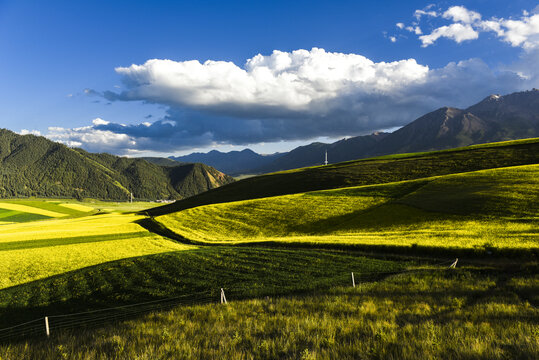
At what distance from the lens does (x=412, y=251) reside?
28.6 meters

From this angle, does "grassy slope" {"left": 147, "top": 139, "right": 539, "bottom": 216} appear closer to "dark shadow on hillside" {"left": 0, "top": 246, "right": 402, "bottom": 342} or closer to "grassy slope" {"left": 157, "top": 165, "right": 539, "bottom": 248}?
"grassy slope" {"left": 157, "top": 165, "right": 539, "bottom": 248}

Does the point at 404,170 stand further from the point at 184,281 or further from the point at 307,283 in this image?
the point at 184,281

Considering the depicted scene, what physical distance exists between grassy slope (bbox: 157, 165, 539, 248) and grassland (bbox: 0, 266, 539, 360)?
56.0ft

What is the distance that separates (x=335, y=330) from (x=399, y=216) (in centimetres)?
4214

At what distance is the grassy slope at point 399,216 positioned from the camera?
32.9 m

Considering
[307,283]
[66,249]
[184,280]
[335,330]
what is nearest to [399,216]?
[307,283]

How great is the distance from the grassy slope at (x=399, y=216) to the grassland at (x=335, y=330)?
56.0 ft

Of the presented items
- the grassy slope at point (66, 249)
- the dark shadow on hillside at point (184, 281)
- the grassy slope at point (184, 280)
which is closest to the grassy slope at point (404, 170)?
the grassy slope at point (66, 249)

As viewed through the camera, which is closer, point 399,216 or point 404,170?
point 399,216

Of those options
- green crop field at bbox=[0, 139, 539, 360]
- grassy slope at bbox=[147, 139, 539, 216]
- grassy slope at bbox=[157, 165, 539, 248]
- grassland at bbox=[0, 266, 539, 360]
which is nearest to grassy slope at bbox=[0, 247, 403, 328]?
green crop field at bbox=[0, 139, 539, 360]

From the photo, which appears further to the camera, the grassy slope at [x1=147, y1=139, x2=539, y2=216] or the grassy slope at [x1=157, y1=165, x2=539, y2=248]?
the grassy slope at [x1=147, y1=139, x2=539, y2=216]

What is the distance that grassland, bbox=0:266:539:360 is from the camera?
837cm

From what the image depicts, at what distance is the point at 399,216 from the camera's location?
1857 inches

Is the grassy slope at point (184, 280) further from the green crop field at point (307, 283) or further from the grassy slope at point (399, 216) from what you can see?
the grassy slope at point (399, 216)
